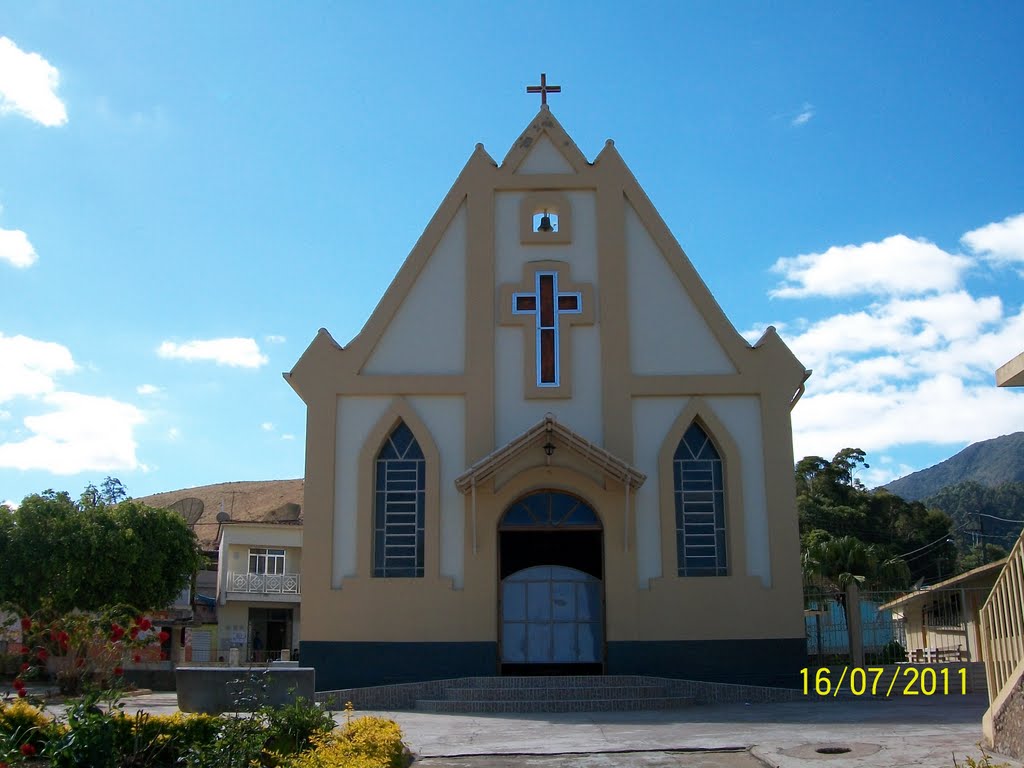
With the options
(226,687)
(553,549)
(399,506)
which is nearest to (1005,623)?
(226,687)

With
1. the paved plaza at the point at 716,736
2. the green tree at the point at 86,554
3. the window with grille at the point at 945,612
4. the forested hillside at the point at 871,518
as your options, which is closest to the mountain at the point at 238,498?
the forested hillside at the point at 871,518

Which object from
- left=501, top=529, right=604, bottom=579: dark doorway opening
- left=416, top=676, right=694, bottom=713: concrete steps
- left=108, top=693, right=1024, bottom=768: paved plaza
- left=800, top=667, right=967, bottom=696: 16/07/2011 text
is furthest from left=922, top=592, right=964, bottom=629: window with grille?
left=416, top=676, right=694, bottom=713: concrete steps

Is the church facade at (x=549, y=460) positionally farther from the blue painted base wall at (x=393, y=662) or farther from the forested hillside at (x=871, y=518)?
the forested hillside at (x=871, y=518)

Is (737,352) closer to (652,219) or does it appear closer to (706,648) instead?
(652,219)

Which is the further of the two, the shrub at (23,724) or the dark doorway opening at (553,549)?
the dark doorway opening at (553,549)

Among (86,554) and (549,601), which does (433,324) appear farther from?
(86,554)

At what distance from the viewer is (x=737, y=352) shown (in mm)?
19828

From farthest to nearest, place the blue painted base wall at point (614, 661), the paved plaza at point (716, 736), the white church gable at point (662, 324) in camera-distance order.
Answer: the white church gable at point (662, 324), the blue painted base wall at point (614, 661), the paved plaza at point (716, 736)

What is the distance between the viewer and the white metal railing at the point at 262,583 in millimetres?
45688

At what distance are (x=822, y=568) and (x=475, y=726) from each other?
26.3 metres

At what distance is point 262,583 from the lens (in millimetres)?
46219

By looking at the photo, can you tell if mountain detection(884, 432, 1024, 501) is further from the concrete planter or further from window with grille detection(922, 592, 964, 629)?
the concrete planter

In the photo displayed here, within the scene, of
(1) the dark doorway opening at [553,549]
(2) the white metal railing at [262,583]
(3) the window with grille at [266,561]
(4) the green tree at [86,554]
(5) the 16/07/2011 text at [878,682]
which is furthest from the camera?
(3) the window with grille at [266,561]

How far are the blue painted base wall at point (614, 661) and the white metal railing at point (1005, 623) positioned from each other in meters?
8.42
